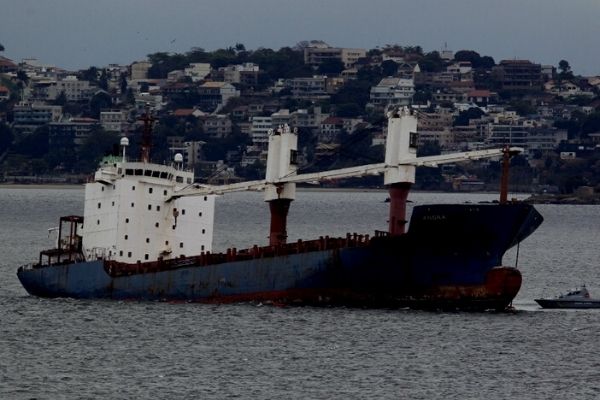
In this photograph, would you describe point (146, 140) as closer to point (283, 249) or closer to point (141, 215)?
point (141, 215)

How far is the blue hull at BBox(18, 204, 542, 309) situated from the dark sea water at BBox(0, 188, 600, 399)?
1.16 meters

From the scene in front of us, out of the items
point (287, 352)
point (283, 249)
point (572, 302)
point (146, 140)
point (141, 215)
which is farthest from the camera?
point (146, 140)

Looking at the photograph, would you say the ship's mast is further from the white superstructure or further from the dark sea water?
the dark sea water

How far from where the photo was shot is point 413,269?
79.9 metres

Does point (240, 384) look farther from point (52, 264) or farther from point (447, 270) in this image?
point (52, 264)

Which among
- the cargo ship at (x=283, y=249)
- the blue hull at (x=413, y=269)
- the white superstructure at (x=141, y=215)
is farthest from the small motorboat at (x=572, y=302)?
the white superstructure at (x=141, y=215)

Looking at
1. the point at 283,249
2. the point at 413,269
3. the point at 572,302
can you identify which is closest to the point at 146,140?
the point at 283,249

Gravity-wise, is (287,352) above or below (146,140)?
below

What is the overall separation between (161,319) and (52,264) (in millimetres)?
11978

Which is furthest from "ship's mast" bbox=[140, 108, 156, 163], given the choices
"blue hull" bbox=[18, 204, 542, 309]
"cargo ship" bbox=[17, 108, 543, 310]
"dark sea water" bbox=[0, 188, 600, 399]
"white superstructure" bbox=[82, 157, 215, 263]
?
"dark sea water" bbox=[0, 188, 600, 399]

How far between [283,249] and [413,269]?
19.7 ft

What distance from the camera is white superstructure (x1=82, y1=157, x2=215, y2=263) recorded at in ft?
285

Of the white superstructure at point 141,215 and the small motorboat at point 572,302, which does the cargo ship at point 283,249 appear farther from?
the small motorboat at point 572,302

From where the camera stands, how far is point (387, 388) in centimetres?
6219
